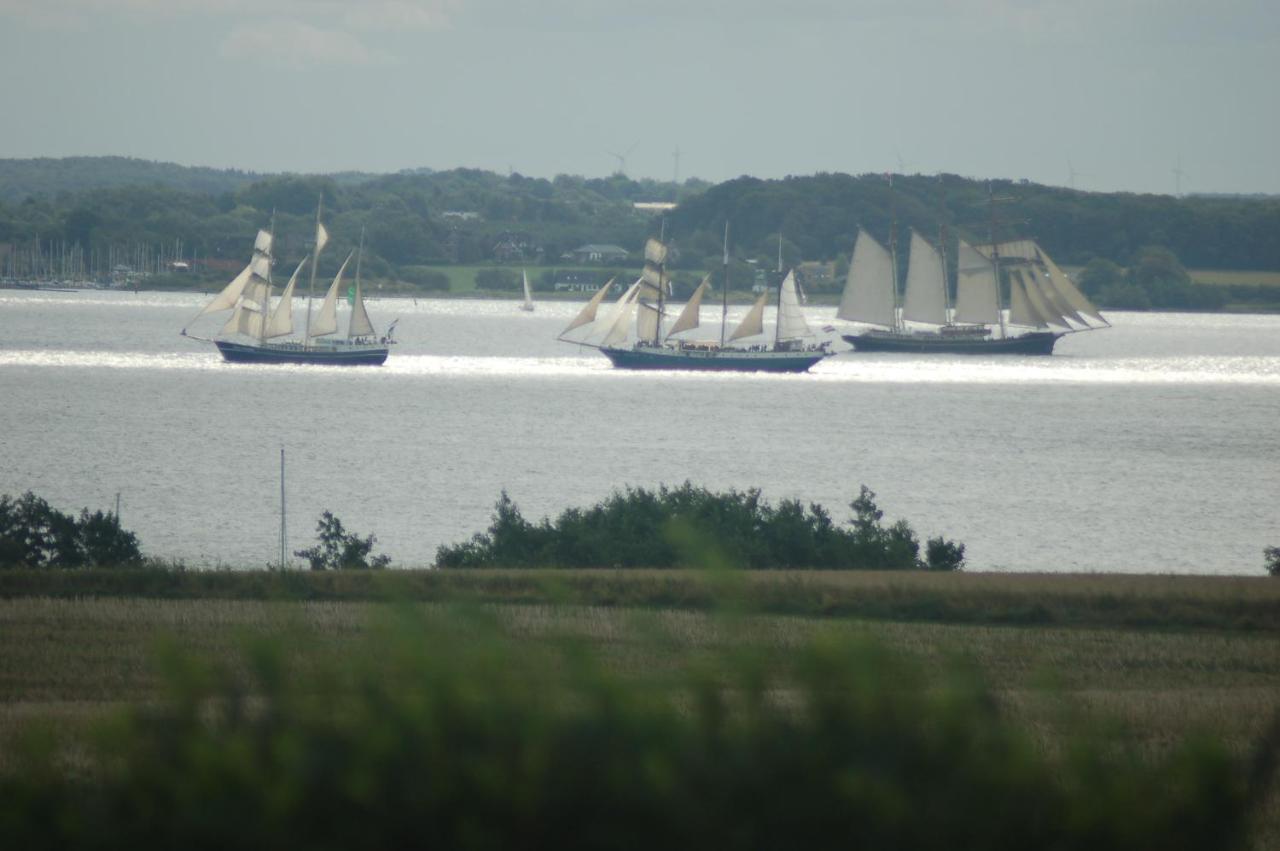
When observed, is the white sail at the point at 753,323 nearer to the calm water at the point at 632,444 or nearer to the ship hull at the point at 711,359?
the calm water at the point at 632,444

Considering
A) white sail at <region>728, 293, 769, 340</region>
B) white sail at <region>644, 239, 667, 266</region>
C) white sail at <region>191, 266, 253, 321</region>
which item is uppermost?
white sail at <region>644, 239, 667, 266</region>

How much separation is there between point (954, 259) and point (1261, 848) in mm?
144968

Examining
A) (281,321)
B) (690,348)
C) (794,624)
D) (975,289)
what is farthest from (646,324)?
(794,624)

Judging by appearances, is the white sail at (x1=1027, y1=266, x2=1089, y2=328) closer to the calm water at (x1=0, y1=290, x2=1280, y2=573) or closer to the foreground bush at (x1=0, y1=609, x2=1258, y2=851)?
the calm water at (x1=0, y1=290, x2=1280, y2=573)

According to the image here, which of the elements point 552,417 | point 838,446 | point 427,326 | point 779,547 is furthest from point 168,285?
point 779,547

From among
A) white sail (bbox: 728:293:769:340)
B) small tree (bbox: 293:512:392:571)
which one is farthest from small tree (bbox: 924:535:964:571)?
white sail (bbox: 728:293:769:340)

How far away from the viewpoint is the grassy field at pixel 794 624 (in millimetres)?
11273

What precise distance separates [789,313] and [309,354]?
25.4m

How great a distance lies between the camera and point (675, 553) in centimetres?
2262

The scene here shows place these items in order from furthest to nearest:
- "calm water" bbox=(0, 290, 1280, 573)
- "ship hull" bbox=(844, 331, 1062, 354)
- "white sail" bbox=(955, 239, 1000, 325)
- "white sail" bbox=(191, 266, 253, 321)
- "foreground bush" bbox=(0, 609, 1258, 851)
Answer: "ship hull" bbox=(844, 331, 1062, 354) → "white sail" bbox=(955, 239, 1000, 325) → "white sail" bbox=(191, 266, 253, 321) → "calm water" bbox=(0, 290, 1280, 573) → "foreground bush" bbox=(0, 609, 1258, 851)

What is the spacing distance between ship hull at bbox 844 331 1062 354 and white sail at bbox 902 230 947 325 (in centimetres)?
616

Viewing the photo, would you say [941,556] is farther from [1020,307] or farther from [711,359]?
[1020,307]

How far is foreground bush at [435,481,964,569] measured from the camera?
23094mm

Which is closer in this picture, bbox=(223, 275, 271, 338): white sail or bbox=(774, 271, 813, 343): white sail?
bbox=(223, 275, 271, 338): white sail
